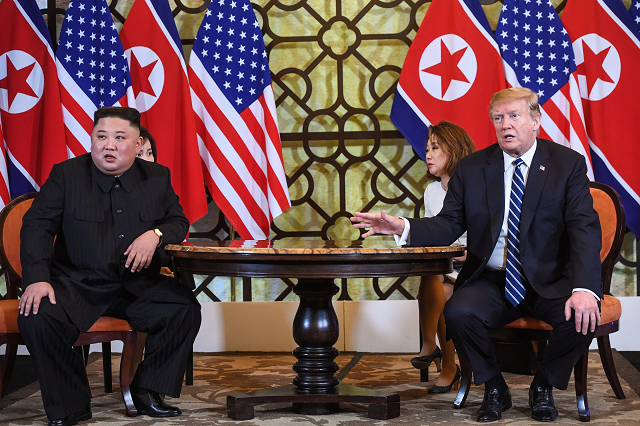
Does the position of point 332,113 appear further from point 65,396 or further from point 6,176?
point 65,396

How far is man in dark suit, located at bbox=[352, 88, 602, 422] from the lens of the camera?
2.52 meters

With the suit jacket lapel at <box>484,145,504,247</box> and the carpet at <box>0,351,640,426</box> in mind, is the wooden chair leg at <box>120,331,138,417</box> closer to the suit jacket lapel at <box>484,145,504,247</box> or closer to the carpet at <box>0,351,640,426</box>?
the carpet at <box>0,351,640,426</box>

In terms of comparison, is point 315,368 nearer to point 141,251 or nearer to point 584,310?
point 141,251

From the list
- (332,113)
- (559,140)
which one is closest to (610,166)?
(559,140)

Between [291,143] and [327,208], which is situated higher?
[291,143]

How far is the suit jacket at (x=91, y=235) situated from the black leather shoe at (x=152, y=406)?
1.21 feet

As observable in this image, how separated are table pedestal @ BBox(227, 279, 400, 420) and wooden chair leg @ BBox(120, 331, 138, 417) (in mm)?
392

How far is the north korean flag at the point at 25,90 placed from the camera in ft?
14.0

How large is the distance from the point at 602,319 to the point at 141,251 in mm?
1812

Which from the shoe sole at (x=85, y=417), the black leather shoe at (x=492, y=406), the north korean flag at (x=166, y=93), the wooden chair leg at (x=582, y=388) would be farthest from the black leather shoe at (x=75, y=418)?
the wooden chair leg at (x=582, y=388)

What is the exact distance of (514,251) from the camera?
269 cm

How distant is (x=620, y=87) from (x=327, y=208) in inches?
77.7

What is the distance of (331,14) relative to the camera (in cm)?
454

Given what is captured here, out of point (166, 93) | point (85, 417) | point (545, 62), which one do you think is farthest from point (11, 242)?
point (545, 62)
